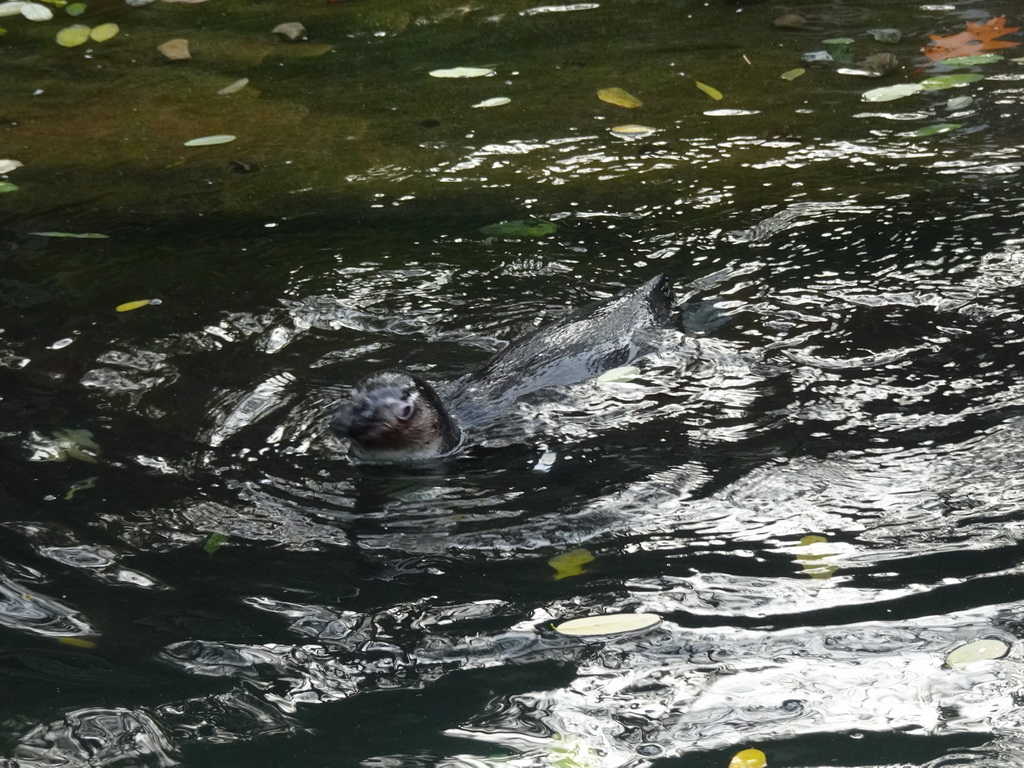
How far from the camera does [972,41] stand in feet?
23.4

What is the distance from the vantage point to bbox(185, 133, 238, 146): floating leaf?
6.81 m

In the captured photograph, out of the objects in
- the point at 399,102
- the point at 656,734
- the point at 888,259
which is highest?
the point at 399,102

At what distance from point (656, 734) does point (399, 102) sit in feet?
17.6

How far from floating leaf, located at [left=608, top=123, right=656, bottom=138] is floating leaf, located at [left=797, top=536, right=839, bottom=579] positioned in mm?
3626

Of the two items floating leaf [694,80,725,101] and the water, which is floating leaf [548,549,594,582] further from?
floating leaf [694,80,725,101]

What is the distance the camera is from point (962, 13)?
24.7ft

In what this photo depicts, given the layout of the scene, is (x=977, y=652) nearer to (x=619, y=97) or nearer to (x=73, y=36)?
(x=619, y=97)

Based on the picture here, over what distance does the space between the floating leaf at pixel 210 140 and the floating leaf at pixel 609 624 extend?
4.68 metres

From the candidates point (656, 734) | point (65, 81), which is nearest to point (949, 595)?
point (656, 734)

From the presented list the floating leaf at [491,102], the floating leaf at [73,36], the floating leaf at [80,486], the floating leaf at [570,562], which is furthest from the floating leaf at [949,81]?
the floating leaf at [73,36]

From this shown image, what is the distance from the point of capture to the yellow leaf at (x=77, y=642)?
3.12 meters

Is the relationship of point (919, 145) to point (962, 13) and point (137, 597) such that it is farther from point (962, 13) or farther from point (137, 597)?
point (137, 597)


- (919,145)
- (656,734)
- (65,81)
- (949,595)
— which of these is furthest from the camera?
(65,81)

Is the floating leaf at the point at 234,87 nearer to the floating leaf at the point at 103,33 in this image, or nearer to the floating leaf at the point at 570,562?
the floating leaf at the point at 103,33
